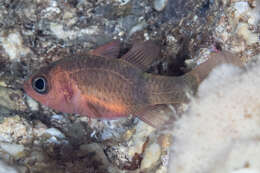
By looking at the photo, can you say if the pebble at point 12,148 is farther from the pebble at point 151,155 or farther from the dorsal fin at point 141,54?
the dorsal fin at point 141,54

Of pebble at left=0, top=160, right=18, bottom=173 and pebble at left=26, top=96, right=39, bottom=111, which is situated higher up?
pebble at left=26, top=96, right=39, bottom=111

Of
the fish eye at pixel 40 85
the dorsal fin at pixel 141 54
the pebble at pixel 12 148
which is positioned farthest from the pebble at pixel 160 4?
the pebble at pixel 12 148

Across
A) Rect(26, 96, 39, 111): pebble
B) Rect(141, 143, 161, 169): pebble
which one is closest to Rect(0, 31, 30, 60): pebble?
Rect(26, 96, 39, 111): pebble

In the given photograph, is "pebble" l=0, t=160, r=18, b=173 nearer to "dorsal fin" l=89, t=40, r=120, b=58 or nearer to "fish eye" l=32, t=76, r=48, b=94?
"fish eye" l=32, t=76, r=48, b=94

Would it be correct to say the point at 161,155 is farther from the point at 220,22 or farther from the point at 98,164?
the point at 220,22

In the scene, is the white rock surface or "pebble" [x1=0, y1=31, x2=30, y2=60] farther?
"pebble" [x1=0, y1=31, x2=30, y2=60]

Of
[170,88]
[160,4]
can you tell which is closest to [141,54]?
[170,88]

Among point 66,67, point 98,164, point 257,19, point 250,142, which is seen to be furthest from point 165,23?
point 250,142

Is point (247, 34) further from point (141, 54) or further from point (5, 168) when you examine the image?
point (5, 168)

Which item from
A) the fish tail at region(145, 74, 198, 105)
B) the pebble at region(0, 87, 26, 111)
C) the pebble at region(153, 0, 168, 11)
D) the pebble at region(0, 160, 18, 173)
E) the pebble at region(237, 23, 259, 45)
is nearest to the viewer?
the pebble at region(0, 160, 18, 173)
